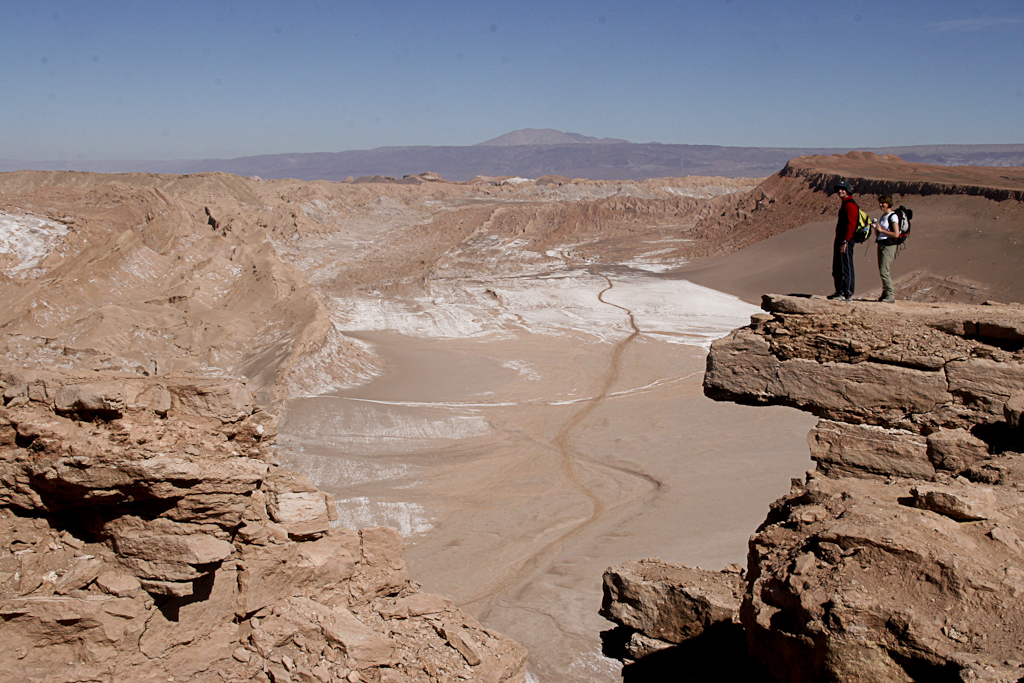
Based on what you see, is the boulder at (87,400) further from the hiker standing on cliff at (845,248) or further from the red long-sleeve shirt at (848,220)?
the red long-sleeve shirt at (848,220)

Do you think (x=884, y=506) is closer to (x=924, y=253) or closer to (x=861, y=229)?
(x=861, y=229)

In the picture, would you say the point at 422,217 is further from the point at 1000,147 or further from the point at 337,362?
the point at 1000,147

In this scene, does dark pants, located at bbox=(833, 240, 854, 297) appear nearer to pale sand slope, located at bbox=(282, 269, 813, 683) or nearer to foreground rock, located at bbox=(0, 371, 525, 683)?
pale sand slope, located at bbox=(282, 269, 813, 683)

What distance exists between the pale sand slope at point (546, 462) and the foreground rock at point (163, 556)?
8.94ft

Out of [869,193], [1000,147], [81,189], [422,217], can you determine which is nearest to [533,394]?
[869,193]

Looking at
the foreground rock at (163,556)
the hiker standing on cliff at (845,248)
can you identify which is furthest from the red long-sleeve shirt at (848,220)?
the foreground rock at (163,556)

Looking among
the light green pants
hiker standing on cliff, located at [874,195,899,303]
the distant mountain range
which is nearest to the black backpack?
hiker standing on cliff, located at [874,195,899,303]

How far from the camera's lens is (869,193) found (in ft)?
83.5

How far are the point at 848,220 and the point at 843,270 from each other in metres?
0.40

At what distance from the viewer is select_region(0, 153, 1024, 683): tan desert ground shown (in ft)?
11.6

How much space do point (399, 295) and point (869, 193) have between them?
17.6 metres

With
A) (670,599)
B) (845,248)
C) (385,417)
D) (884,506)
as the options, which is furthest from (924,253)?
(884,506)

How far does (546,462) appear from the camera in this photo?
10.7m

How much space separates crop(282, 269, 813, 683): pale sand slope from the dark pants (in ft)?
10.6
